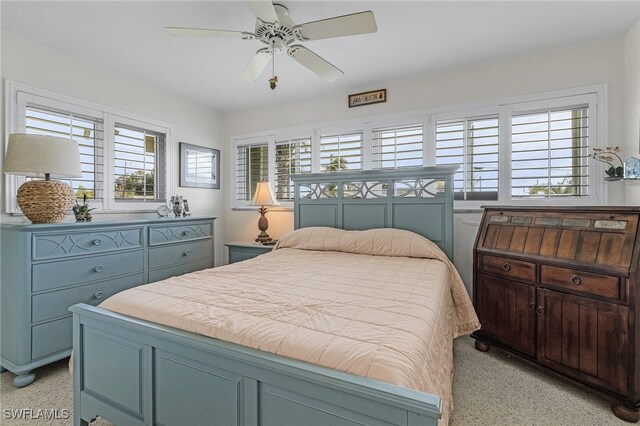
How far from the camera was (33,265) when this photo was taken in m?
2.15

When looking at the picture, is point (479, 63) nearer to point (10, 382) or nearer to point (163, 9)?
point (163, 9)

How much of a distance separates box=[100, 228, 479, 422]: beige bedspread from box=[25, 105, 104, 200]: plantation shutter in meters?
1.85

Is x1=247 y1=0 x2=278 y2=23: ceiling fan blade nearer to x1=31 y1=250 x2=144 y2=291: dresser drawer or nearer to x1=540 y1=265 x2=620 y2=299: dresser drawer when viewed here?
x1=31 y1=250 x2=144 y2=291: dresser drawer

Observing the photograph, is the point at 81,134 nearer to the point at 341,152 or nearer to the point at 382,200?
the point at 341,152

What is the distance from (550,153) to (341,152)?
6.88 feet

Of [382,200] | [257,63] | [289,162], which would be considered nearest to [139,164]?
[289,162]

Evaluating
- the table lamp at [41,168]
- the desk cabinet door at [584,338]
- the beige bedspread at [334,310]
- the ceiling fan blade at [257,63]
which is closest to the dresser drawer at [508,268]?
the desk cabinet door at [584,338]

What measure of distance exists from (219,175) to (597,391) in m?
4.48

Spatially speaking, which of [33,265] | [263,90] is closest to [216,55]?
[263,90]

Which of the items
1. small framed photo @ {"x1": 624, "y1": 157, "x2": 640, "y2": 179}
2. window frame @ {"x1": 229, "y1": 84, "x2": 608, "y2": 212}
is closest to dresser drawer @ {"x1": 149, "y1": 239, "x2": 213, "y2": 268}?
window frame @ {"x1": 229, "y1": 84, "x2": 608, "y2": 212}

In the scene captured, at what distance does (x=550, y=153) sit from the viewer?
9.06 ft

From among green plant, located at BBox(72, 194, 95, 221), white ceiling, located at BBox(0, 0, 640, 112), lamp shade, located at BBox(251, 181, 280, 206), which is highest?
white ceiling, located at BBox(0, 0, 640, 112)

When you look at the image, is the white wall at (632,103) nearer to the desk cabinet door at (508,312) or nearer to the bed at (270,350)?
the desk cabinet door at (508,312)

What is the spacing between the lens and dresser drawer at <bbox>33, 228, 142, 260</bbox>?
220cm
